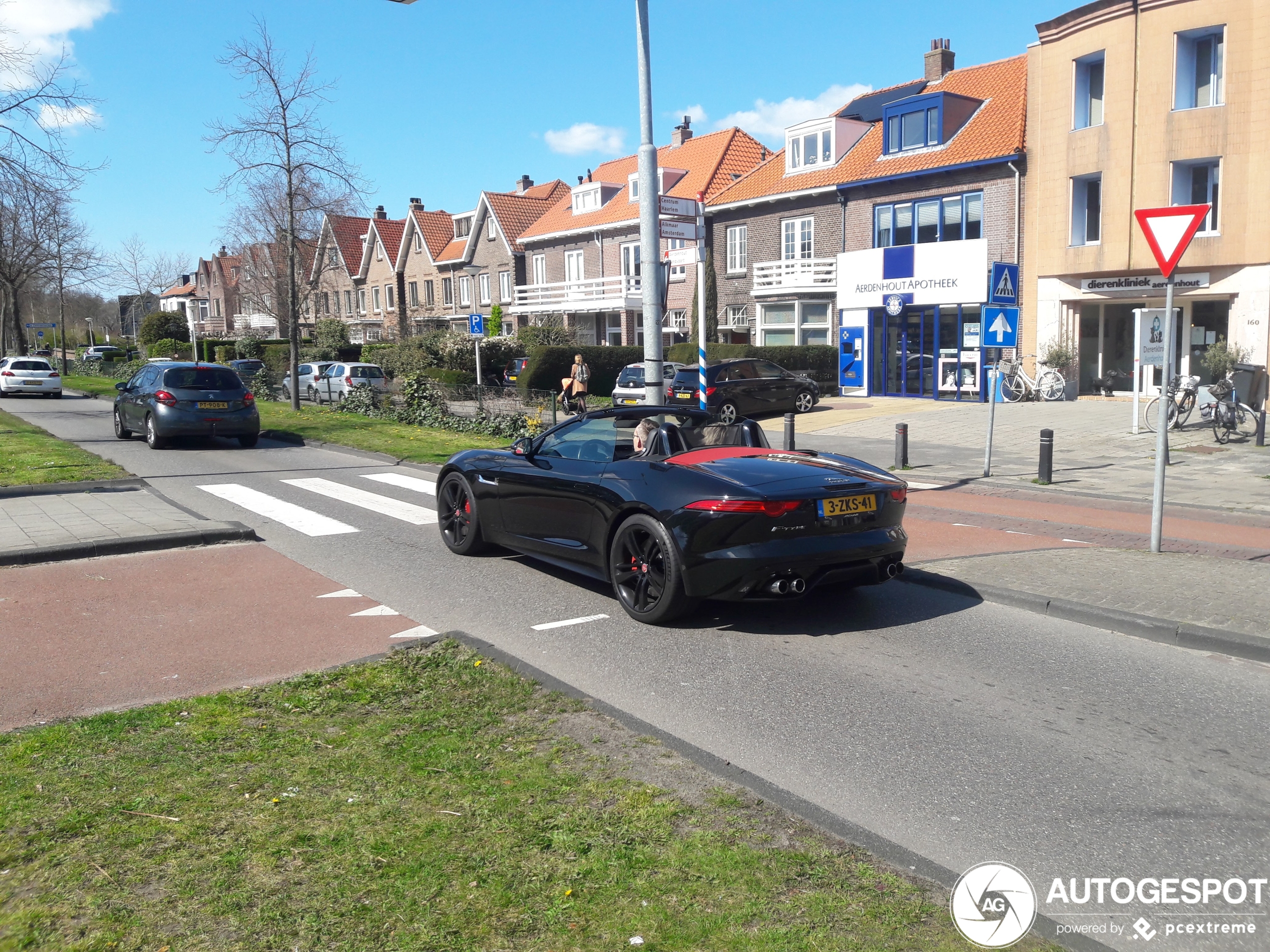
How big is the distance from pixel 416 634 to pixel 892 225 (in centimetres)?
2760

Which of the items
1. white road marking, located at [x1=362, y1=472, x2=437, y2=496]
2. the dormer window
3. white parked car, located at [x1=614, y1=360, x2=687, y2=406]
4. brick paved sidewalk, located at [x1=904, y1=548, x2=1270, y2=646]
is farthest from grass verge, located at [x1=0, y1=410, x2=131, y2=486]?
the dormer window

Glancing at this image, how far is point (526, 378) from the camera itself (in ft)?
106

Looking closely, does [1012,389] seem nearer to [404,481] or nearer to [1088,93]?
[1088,93]

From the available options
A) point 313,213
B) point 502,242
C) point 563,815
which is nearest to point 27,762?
point 563,815

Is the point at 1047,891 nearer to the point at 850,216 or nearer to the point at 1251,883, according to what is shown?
the point at 1251,883

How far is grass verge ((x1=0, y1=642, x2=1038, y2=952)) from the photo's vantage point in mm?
2967

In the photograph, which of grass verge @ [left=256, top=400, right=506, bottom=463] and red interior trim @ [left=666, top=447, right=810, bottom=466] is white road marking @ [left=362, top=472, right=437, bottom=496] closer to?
grass verge @ [left=256, top=400, right=506, bottom=463]

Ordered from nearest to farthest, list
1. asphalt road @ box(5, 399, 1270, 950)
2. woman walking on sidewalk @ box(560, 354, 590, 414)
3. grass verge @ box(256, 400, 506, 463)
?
1. asphalt road @ box(5, 399, 1270, 950)
2. grass verge @ box(256, 400, 506, 463)
3. woman walking on sidewalk @ box(560, 354, 590, 414)

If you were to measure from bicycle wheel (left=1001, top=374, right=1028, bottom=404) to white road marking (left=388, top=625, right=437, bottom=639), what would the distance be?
77.9 ft

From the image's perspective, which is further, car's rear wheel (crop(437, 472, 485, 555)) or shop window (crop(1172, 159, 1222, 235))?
shop window (crop(1172, 159, 1222, 235))

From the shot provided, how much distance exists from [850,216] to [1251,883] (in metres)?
30.9

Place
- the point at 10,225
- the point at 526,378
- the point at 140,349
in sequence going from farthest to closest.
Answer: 1. the point at 140,349
2. the point at 10,225
3. the point at 526,378

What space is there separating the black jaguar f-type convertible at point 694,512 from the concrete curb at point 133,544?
3.13 meters

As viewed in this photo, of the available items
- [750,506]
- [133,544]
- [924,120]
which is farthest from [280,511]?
[924,120]
